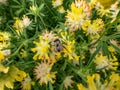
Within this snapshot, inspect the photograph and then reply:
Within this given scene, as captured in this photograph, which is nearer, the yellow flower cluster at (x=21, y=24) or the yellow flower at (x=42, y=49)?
the yellow flower at (x=42, y=49)

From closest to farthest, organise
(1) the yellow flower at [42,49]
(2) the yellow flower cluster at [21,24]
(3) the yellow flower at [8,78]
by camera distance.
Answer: (3) the yellow flower at [8,78] → (1) the yellow flower at [42,49] → (2) the yellow flower cluster at [21,24]

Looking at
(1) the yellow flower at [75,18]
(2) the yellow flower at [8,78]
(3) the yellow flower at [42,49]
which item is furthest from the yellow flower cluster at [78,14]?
(2) the yellow flower at [8,78]

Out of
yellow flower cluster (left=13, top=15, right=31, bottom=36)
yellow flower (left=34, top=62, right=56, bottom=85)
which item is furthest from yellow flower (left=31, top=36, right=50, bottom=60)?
yellow flower cluster (left=13, top=15, right=31, bottom=36)

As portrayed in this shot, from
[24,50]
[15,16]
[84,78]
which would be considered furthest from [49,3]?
[84,78]

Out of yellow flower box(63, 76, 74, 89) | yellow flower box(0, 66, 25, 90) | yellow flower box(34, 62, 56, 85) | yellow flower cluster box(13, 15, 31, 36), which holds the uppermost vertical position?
yellow flower cluster box(13, 15, 31, 36)

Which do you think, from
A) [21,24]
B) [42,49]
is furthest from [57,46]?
[21,24]

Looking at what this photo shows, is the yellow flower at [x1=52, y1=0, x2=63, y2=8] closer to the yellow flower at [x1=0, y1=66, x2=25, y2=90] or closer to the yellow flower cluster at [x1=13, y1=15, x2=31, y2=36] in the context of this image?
the yellow flower cluster at [x1=13, y1=15, x2=31, y2=36]

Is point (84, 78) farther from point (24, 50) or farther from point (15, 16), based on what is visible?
point (15, 16)

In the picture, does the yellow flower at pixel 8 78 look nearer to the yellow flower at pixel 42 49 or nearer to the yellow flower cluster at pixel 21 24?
the yellow flower at pixel 42 49
